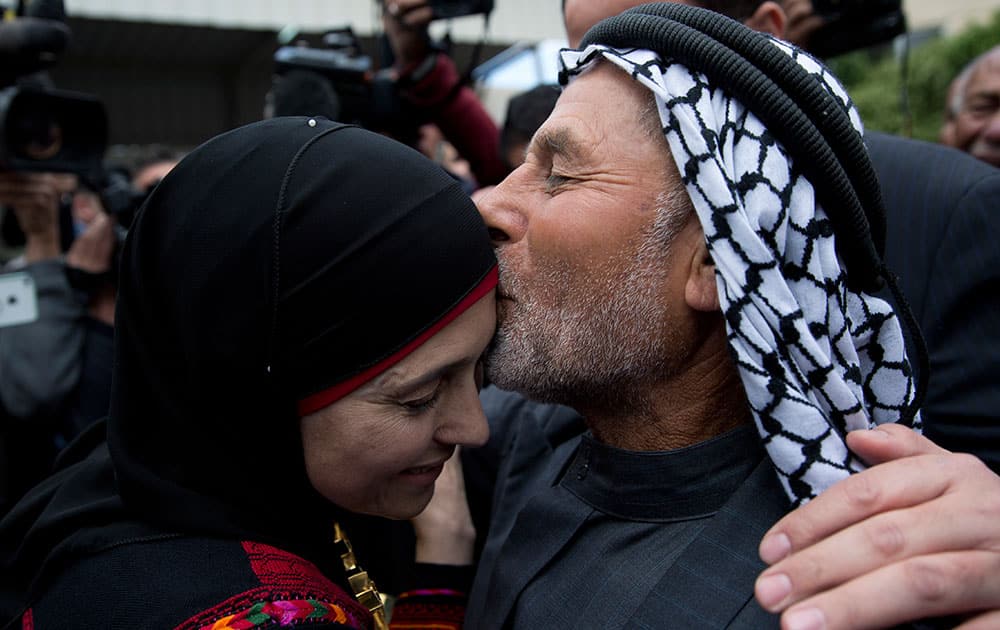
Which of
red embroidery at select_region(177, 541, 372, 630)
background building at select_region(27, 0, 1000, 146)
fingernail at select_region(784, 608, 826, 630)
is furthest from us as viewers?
background building at select_region(27, 0, 1000, 146)

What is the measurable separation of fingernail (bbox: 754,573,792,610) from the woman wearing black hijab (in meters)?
0.70

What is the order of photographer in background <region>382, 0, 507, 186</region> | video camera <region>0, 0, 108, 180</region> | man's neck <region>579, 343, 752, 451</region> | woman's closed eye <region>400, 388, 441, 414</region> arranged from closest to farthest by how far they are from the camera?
woman's closed eye <region>400, 388, 441, 414</region> < man's neck <region>579, 343, 752, 451</region> < video camera <region>0, 0, 108, 180</region> < photographer in background <region>382, 0, 507, 186</region>

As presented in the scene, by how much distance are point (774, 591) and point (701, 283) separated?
70 cm

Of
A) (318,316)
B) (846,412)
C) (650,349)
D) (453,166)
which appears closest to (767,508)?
(846,412)

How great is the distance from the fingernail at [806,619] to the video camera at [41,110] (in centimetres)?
324

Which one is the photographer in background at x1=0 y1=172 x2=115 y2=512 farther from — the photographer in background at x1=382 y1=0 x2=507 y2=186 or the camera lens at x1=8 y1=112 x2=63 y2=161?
the photographer in background at x1=382 y1=0 x2=507 y2=186

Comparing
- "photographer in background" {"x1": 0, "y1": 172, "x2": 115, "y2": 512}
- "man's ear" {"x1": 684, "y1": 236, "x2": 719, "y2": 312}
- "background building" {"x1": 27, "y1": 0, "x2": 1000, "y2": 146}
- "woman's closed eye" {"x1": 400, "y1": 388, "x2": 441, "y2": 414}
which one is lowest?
"background building" {"x1": 27, "y1": 0, "x2": 1000, "y2": 146}

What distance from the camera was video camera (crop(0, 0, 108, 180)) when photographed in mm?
3152

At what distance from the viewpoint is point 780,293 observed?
150 cm

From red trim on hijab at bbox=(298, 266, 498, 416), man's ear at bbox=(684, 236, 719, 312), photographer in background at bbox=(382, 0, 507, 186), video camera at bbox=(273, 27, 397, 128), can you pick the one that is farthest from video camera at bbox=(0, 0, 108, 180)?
man's ear at bbox=(684, 236, 719, 312)

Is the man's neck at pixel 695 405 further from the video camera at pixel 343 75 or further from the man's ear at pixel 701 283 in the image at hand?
the video camera at pixel 343 75

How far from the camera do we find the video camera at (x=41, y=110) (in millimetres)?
3152

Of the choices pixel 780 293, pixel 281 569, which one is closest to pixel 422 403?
pixel 281 569

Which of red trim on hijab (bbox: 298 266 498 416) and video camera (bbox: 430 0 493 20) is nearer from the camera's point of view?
red trim on hijab (bbox: 298 266 498 416)
